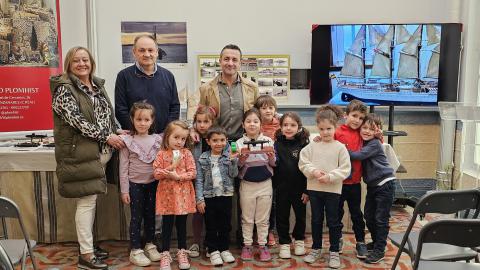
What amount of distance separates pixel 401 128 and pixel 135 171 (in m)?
3.00

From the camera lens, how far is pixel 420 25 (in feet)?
13.9

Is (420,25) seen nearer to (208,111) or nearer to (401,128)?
(401,128)

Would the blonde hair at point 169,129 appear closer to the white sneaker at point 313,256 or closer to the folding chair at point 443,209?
the white sneaker at point 313,256

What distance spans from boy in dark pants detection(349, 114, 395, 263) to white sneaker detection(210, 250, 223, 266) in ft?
3.30

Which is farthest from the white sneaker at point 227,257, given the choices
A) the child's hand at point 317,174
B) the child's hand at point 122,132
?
the child's hand at point 122,132

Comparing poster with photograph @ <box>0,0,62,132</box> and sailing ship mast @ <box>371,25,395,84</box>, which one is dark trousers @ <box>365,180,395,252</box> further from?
poster with photograph @ <box>0,0,62,132</box>

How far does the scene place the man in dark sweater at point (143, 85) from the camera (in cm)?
291

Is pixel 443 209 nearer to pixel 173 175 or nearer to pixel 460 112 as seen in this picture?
pixel 173 175

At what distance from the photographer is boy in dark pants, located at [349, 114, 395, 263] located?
9.39 ft

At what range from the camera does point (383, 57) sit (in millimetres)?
4273

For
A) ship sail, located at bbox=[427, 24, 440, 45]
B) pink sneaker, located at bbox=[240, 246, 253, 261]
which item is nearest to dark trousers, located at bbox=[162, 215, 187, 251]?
pink sneaker, located at bbox=[240, 246, 253, 261]

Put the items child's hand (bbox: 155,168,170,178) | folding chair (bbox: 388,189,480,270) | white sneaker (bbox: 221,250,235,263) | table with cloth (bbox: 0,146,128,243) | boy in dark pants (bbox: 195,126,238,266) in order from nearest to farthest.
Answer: folding chair (bbox: 388,189,480,270) → child's hand (bbox: 155,168,170,178) → boy in dark pants (bbox: 195,126,238,266) → white sneaker (bbox: 221,250,235,263) → table with cloth (bbox: 0,146,128,243)

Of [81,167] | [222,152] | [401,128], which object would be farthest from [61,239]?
[401,128]

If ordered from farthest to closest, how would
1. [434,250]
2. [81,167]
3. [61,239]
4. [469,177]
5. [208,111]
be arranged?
[469,177] < [61,239] < [208,111] < [81,167] < [434,250]
